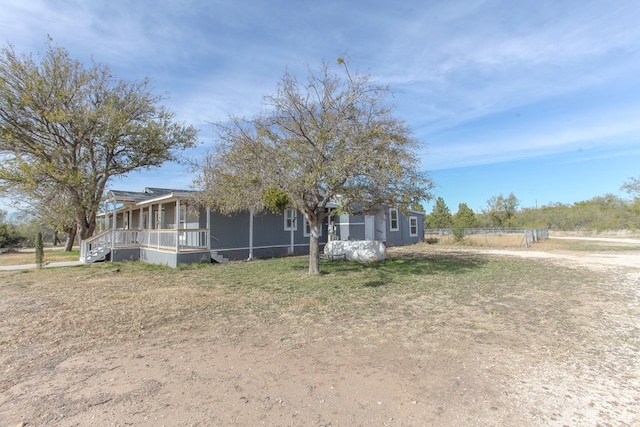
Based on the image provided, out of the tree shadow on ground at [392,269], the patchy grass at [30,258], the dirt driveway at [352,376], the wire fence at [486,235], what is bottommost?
the dirt driveway at [352,376]

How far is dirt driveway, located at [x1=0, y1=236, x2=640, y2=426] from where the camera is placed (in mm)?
2783

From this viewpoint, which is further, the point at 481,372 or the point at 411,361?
the point at 411,361

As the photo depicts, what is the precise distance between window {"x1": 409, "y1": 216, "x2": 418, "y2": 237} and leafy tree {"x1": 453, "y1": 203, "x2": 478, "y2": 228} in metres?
15.4

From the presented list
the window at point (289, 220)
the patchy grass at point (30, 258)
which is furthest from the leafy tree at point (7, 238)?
the window at point (289, 220)

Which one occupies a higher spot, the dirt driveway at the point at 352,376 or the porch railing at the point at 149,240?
the porch railing at the point at 149,240

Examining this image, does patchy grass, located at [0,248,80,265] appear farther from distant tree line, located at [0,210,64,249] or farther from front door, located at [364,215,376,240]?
front door, located at [364,215,376,240]

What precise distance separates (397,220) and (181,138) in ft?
46.2

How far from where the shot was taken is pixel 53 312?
626 centimetres

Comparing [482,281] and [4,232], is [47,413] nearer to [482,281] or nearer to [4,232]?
[482,281]

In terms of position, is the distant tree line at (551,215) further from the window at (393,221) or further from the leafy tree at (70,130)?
the leafy tree at (70,130)

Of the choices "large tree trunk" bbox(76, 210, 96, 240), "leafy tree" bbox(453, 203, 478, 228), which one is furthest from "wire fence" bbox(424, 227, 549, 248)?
"large tree trunk" bbox(76, 210, 96, 240)

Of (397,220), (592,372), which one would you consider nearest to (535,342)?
(592,372)

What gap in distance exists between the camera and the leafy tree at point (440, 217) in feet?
136

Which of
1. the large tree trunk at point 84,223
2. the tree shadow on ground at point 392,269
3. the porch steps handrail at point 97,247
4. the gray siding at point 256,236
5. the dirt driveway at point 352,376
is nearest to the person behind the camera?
the dirt driveway at point 352,376
